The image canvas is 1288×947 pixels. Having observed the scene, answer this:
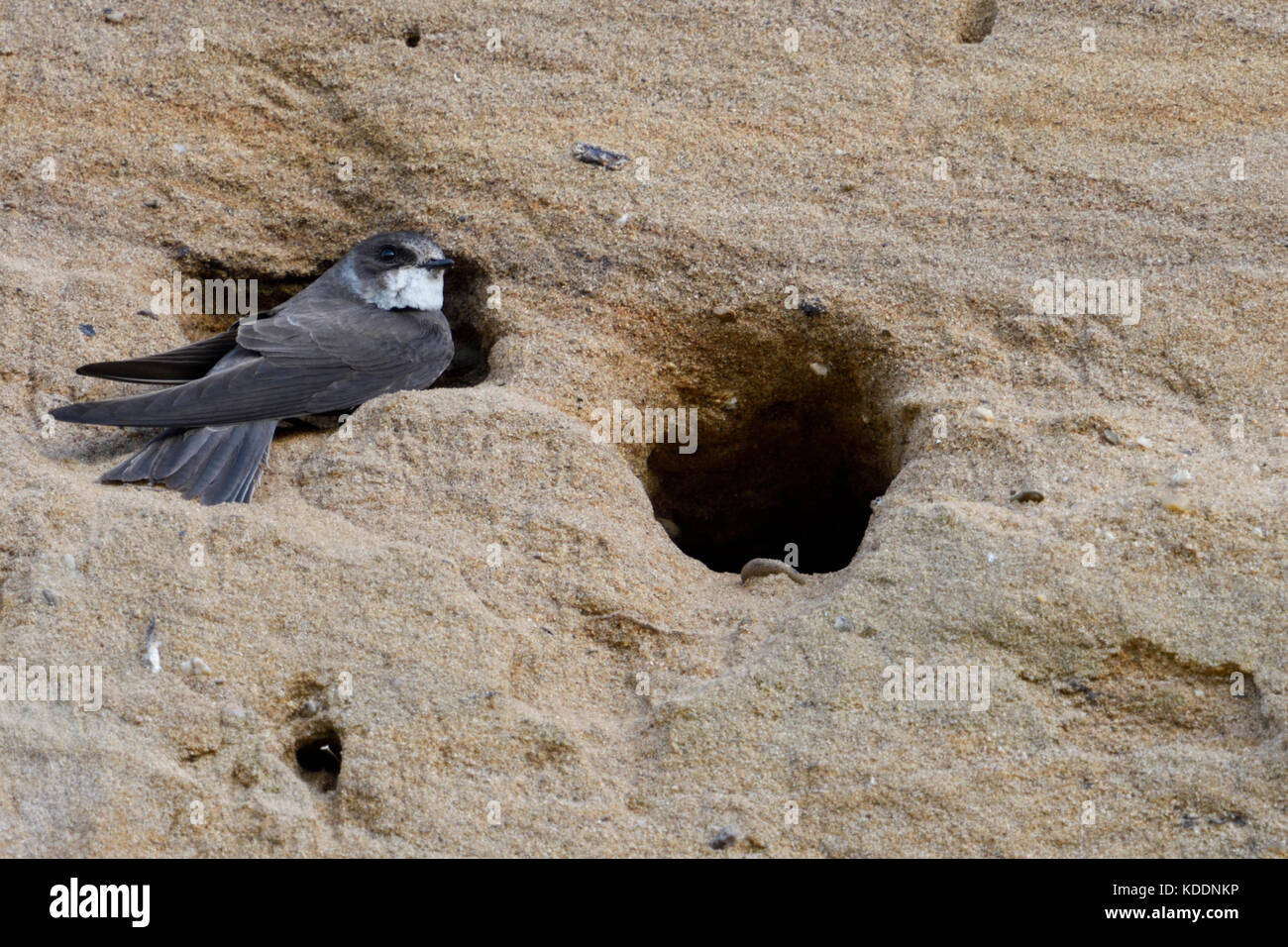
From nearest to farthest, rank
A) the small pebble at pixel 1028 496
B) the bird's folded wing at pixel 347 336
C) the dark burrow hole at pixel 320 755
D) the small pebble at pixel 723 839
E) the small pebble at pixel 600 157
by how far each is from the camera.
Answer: the small pebble at pixel 723 839 → the dark burrow hole at pixel 320 755 → the small pebble at pixel 1028 496 → the bird's folded wing at pixel 347 336 → the small pebble at pixel 600 157

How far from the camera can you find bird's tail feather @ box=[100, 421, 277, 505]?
3.09 m

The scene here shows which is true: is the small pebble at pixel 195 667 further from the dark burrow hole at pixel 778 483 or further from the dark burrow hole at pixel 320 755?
the dark burrow hole at pixel 778 483

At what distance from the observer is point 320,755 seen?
8.42 ft

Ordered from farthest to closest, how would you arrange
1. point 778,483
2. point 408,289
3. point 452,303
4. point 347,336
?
1. point 778,483
2. point 452,303
3. point 408,289
4. point 347,336

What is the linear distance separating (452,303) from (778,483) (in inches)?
40.2

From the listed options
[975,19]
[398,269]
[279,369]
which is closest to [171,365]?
[279,369]

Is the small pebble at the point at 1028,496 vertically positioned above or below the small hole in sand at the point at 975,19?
below

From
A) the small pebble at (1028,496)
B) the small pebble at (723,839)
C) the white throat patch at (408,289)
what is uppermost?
the white throat patch at (408,289)

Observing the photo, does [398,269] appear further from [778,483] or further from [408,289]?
[778,483]

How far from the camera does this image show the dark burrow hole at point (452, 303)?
3.80 metres

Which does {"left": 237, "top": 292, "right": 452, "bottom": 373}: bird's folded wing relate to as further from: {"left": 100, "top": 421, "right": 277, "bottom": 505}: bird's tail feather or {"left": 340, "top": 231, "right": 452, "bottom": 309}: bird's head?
{"left": 100, "top": 421, "right": 277, "bottom": 505}: bird's tail feather

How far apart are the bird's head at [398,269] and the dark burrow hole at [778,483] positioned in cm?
74

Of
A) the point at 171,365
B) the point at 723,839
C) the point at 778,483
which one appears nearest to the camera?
the point at 723,839

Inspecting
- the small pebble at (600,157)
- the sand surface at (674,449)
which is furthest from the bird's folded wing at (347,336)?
the small pebble at (600,157)
